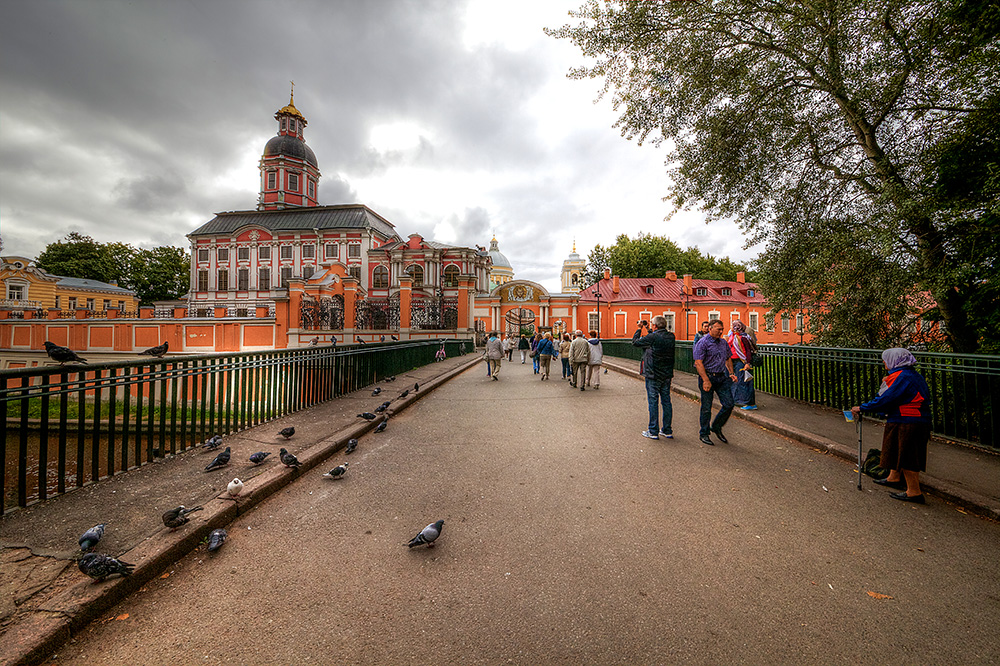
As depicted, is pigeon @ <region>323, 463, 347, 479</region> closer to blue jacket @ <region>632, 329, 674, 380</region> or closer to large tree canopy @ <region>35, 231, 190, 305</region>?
blue jacket @ <region>632, 329, 674, 380</region>

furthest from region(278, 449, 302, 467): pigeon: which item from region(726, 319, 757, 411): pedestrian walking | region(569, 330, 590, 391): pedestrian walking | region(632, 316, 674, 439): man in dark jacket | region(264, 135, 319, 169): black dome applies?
region(264, 135, 319, 169): black dome

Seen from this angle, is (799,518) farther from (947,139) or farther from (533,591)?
(947,139)

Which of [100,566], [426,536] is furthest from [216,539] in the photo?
[426,536]

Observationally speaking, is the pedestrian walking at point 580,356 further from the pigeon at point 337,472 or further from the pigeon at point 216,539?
the pigeon at point 216,539

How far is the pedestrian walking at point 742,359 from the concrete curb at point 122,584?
7.21 meters

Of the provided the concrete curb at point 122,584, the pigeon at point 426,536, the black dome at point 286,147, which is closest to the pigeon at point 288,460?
the concrete curb at point 122,584

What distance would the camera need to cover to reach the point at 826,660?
83.8 inches

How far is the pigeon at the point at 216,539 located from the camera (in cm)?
312

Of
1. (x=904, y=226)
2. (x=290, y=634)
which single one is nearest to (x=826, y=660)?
(x=290, y=634)

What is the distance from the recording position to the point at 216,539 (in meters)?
3.14

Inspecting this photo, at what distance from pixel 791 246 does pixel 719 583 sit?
392 inches

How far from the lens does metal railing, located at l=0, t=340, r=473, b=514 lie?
366 cm

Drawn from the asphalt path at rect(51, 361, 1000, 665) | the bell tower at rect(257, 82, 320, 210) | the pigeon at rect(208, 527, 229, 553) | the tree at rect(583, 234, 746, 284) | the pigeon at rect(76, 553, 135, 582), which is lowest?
the asphalt path at rect(51, 361, 1000, 665)

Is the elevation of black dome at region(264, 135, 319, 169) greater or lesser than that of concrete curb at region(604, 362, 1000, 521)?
greater
